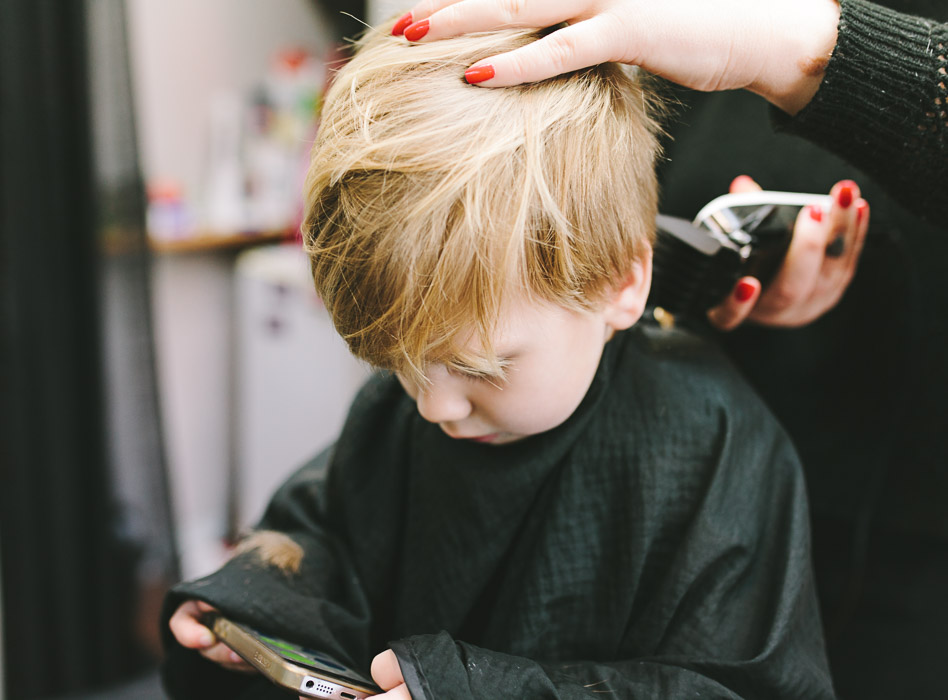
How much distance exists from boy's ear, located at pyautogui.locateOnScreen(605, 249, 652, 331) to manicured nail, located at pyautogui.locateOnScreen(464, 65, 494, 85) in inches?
8.6

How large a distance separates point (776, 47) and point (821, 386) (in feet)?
1.47

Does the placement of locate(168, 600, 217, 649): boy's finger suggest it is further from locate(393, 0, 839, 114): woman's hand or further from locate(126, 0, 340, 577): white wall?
locate(126, 0, 340, 577): white wall

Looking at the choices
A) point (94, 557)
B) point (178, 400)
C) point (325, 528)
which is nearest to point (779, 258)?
point (325, 528)

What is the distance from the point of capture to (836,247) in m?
0.72

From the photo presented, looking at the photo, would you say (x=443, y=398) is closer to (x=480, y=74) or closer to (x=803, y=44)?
(x=480, y=74)

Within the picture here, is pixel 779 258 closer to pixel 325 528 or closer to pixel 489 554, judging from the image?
pixel 489 554

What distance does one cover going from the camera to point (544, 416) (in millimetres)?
656

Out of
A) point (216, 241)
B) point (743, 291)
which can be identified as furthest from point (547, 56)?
point (216, 241)

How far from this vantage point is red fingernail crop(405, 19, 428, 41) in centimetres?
58

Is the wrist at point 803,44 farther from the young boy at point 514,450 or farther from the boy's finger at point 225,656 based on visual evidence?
the boy's finger at point 225,656

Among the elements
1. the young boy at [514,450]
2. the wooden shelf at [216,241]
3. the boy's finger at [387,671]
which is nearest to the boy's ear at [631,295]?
the young boy at [514,450]

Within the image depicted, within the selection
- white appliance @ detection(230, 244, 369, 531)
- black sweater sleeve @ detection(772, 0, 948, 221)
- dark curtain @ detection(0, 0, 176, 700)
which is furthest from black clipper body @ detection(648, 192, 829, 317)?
white appliance @ detection(230, 244, 369, 531)

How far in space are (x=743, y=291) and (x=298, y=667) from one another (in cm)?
56

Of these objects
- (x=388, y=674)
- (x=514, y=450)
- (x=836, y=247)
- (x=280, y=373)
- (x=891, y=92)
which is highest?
(x=891, y=92)
